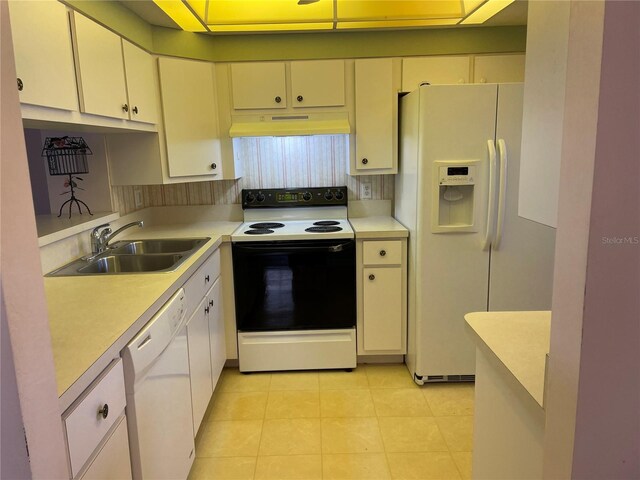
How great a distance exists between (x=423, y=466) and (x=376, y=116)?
2.05 m

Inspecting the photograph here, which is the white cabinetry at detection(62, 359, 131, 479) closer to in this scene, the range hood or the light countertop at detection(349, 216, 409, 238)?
the light countertop at detection(349, 216, 409, 238)

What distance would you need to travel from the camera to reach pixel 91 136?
256cm

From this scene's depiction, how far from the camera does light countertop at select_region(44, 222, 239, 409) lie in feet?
3.52

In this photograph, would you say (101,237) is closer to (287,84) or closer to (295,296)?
(295,296)

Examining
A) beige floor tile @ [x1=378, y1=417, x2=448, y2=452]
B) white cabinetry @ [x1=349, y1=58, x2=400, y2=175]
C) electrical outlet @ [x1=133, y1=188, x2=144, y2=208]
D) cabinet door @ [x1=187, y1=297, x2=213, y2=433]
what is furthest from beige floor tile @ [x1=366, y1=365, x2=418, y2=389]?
electrical outlet @ [x1=133, y1=188, x2=144, y2=208]

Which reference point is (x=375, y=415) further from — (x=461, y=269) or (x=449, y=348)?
(x=461, y=269)

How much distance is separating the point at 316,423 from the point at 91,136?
2.06 m

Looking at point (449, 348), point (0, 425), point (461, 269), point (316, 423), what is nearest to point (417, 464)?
point (316, 423)

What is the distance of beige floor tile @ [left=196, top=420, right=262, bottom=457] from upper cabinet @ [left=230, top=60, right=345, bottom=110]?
6.32ft

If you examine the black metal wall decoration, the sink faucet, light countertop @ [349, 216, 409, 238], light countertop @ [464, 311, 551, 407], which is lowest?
light countertop @ [464, 311, 551, 407]

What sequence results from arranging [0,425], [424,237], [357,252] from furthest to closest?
1. [357,252]
2. [424,237]
3. [0,425]

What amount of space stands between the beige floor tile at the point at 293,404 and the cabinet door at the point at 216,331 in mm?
355

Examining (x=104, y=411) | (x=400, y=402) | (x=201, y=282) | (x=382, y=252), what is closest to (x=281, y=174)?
(x=382, y=252)

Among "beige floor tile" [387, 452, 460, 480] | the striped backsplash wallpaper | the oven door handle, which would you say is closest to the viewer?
"beige floor tile" [387, 452, 460, 480]
